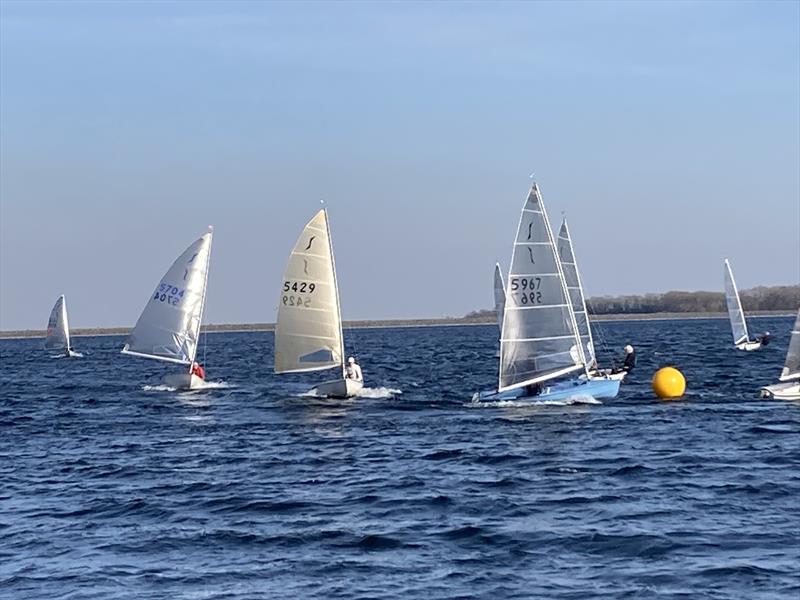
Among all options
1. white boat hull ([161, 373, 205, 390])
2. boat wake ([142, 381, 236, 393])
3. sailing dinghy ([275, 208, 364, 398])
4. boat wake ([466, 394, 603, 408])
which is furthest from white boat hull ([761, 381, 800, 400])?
boat wake ([142, 381, 236, 393])

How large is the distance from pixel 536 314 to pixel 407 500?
16.9 m

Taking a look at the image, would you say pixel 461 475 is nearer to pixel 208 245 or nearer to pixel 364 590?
pixel 364 590

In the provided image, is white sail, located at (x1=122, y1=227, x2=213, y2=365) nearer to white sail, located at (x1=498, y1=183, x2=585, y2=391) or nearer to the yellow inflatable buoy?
white sail, located at (x1=498, y1=183, x2=585, y2=391)

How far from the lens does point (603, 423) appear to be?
36.9m

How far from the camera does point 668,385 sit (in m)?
43.4

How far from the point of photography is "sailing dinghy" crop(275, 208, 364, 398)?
1876 inches

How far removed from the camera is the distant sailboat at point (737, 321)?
83062 millimetres

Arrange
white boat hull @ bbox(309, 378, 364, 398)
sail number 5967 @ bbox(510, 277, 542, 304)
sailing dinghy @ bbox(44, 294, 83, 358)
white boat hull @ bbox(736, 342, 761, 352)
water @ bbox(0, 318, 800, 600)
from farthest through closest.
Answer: sailing dinghy @ bbox(44, 294, 83, 358) → white boat hull @ bbox(736, 342, 761, 352) → white boat hull @ bbox(309, 378, 364, 398) → sail number 5967 @ bbox(510, 277, 542, 304) → water @ bbox(0, 318, 800, 600)

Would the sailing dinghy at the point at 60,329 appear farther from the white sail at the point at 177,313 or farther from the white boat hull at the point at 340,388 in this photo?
the white boat hull at the point at 340,388

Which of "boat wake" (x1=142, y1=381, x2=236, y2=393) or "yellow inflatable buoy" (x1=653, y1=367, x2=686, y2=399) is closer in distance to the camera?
"yellow inflatable buoy" (x1=653, y1=367, x2=686, y2=399)

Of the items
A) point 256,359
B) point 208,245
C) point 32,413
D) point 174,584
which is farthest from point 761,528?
point 256,359

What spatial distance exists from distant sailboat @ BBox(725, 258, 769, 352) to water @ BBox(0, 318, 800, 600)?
36981 mm

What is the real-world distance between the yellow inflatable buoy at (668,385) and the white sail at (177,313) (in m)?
21.0

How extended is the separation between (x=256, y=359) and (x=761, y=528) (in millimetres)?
76609
